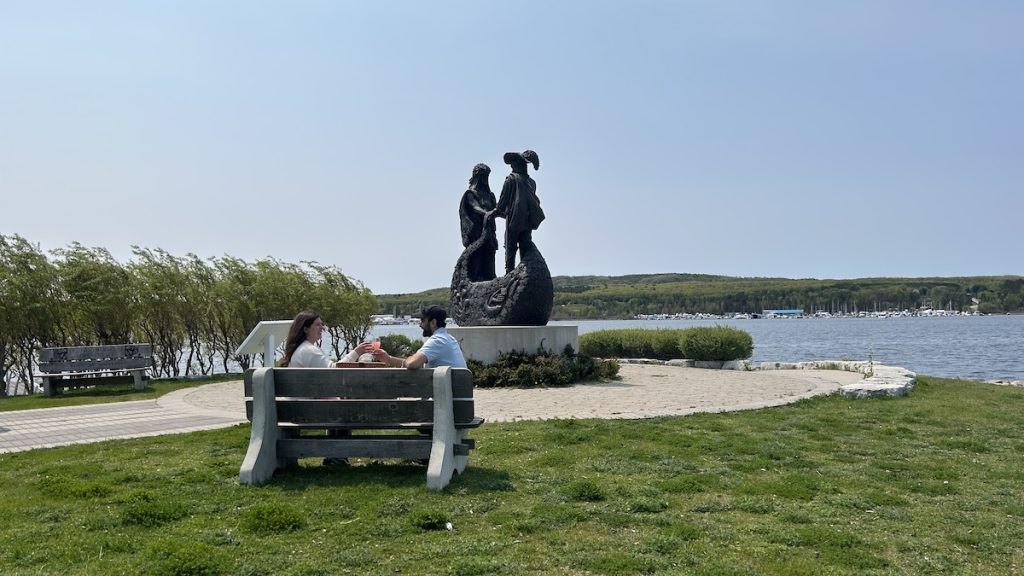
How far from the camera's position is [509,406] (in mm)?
10555

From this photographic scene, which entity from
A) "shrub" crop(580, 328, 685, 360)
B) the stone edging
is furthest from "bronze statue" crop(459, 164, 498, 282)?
"shrub" crop(580, 328, 685, 360)

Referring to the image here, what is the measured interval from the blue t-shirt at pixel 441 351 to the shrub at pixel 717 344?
14321 millimetres

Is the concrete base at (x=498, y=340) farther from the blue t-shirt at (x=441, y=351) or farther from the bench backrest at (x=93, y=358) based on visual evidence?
the blue t-shirt at (x=441, y=351)

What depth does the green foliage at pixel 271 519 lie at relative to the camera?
450 centimetres

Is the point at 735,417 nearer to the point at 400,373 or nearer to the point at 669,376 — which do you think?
the point at 400,373

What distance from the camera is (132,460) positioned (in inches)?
267

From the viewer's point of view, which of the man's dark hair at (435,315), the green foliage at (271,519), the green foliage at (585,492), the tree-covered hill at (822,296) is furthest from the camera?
the tree-covered hill at (822,296)

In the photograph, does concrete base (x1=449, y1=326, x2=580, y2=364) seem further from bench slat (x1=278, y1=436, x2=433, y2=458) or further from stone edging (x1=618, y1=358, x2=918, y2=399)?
bench slat (x1=278, y1=436, x2=433, y2=458)

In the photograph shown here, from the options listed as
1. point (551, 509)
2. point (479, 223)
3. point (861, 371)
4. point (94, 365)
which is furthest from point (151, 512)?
point (861, 371)

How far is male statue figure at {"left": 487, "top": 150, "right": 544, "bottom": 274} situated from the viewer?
15062mm

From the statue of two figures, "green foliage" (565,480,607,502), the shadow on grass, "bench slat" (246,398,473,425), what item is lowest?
"green foliage" (565,480,607,502)

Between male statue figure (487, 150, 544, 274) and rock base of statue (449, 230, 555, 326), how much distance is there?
21 centimetres

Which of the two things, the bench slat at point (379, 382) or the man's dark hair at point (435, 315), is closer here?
the bench slat at point (379, 382)

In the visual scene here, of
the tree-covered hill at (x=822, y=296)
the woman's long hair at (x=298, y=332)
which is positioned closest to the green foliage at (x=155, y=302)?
the woman's long hair at (x=298, y=332)
